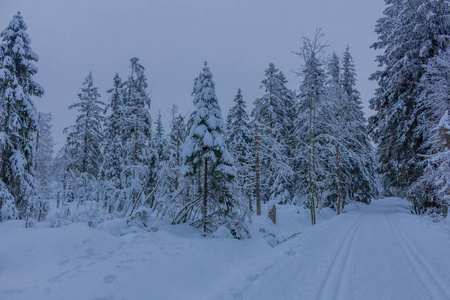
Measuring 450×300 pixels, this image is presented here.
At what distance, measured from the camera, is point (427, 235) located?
9.44 meters

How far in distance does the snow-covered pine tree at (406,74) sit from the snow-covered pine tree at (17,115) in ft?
75.0

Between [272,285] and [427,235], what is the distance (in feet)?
27.9

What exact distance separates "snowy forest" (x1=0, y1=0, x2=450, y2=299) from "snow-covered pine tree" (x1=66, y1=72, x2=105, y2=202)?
0.13m

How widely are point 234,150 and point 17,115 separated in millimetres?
13122

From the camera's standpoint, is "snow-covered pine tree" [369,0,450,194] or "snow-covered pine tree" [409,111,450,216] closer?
"snow-covered pine tree" [409,111,450,216]

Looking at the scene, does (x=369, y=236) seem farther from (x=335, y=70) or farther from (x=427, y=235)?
(x=335, y=70)

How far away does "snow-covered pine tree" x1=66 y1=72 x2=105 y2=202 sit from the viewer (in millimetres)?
22094

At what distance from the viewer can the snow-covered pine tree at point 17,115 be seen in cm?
1071

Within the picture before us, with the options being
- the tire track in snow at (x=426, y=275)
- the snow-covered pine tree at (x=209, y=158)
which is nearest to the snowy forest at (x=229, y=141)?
the snow-covered pine tree at (x=209, y=158)

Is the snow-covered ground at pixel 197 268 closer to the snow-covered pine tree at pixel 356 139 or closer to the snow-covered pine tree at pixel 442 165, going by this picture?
the snow-covered pine tree at pixel 442 165

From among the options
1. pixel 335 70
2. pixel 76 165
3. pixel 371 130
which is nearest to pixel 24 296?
pixel 76 165

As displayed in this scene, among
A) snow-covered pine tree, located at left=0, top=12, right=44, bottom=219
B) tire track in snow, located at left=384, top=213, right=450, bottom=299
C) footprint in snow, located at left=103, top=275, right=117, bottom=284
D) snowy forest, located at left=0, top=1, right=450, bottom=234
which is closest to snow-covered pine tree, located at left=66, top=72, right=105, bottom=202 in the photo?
snowy forest, located at left=0, top=1, right=450, bottom=234

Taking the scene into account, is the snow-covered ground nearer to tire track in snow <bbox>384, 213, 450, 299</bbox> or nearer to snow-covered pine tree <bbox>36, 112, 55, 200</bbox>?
tire track in snow <bbox>384, 213, 450, 299</bbox>

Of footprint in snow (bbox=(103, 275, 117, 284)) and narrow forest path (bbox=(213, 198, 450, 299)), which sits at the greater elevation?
footprint in snow (bbox=(103, 275, 117, 284))
